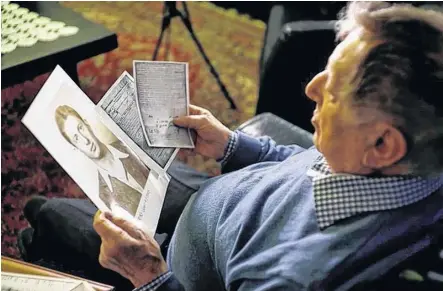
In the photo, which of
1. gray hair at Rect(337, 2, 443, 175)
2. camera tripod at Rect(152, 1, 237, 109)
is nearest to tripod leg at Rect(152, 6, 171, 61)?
camera tripod at Rect(152, 1, 237, 109)

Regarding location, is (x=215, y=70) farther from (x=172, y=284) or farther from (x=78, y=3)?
(x=172, y=284)

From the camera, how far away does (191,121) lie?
1.23 meters

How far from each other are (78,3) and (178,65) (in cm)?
173

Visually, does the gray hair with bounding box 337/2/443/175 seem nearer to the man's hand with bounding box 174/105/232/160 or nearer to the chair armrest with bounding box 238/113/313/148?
the man's hand with bounding box 174/105/232/160

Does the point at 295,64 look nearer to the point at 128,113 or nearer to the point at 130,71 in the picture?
the point at 128,113

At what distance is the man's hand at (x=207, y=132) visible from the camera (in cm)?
123

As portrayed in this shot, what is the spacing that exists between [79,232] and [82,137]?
9.8 inches

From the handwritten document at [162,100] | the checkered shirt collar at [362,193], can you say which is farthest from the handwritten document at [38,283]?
the checkered shirt collar at [362,193]

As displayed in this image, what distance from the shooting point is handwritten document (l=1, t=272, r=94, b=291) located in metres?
1.03

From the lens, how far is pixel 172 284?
1.02 meters

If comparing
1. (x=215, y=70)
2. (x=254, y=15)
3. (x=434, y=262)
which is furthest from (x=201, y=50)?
(x=434, y=262)

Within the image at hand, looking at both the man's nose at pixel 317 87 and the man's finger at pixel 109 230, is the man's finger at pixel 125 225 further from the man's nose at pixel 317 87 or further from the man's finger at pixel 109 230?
Answer: the man's nose at pixel 317 87

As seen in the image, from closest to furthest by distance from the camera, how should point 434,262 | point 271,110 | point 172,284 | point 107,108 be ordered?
1. point 434,262
2. point 172,284
3. point 107,108
4. point 271,110

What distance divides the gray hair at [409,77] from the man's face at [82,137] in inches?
17.9
